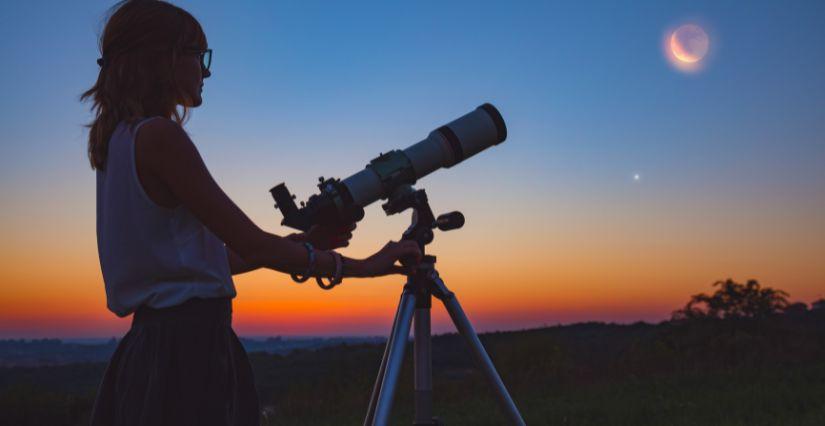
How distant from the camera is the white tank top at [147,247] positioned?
6.80 ft

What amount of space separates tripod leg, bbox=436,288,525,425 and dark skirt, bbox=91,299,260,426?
4.66 ft

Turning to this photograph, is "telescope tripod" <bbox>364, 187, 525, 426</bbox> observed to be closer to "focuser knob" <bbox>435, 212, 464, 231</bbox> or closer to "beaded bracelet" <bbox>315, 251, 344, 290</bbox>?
"focuser knob" <bbox>435, 212, 464, 231</bbox>

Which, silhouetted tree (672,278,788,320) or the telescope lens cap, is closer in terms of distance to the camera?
the telescope lens cap

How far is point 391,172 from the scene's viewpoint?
12.2 ft

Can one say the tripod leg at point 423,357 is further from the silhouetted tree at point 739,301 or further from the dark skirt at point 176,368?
the silhouetted tree at point 739,301

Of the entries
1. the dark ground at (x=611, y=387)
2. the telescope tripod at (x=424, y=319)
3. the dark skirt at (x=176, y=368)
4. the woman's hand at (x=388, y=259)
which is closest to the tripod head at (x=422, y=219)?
the telescope tripod at (x=424, y=319)

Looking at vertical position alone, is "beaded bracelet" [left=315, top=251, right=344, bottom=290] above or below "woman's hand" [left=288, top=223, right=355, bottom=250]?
below

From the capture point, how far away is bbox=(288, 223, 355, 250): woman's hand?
11.1 feet

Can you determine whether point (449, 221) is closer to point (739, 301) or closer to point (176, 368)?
point (176, 368)

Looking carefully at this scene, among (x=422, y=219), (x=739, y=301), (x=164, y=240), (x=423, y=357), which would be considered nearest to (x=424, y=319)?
(x=423, y=357)

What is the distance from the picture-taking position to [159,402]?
209 centimetres

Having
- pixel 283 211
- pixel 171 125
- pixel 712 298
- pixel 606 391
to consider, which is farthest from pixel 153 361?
pixel 712 298

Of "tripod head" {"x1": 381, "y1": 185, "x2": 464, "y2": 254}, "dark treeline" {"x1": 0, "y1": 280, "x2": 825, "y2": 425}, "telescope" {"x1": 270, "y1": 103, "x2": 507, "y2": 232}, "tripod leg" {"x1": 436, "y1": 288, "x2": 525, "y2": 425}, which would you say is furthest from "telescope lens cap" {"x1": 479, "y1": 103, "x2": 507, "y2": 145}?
"dark treeline" {"x1": 0, "y1": 280, "x2": 825, "y2": 425}

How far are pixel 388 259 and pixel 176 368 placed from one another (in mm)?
859
